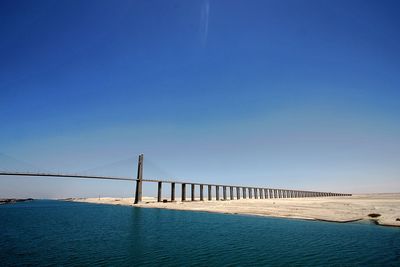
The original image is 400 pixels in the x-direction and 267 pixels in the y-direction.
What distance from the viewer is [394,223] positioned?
97.2 feet

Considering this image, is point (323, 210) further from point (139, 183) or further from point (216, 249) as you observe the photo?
point (139, 183)

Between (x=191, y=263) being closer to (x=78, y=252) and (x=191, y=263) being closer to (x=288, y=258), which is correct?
(x=288, y=258)

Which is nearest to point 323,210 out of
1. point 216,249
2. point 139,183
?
point 216,249

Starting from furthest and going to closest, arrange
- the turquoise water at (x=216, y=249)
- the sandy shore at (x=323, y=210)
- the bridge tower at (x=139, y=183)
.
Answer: the bridge tower at (x=139, y=183), the sandy shore at (x=323, y=210), the turquoise water at (x=216, y=249)

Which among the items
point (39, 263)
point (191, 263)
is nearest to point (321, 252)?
point (191, 263)

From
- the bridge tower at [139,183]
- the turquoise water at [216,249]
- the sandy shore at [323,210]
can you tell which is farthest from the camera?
the bridge tower at [139,183]

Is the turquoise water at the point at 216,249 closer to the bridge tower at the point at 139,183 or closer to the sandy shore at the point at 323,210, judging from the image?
the sandy shore at the point at 323,210

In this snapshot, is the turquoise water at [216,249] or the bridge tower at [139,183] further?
the bridge tower at [139,183]

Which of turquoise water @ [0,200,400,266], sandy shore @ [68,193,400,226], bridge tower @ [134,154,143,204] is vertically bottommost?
turquoise water @ [0,200,400,266]

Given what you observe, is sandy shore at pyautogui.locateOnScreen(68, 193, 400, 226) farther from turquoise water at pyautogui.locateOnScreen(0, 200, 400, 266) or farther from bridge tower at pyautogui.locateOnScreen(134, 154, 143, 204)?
bridge tower at pyautogui.locateOnScreen(134, 154, 143, 204)

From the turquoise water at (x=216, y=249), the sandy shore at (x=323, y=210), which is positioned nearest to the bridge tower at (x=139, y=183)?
the sandy shore at (x=323, y=210)

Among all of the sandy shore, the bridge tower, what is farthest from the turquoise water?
the bridge tower

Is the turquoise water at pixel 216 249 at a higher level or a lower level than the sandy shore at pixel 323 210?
lower

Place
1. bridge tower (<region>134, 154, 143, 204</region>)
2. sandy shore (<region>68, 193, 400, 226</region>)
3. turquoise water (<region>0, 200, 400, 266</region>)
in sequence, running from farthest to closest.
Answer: bridge tower (<region>134, 154, 143, 204</region>), sandy shore (<region>68, 193, 400, 226</region>), turquoise water (<region>0, 200, 400, 266</region>)
